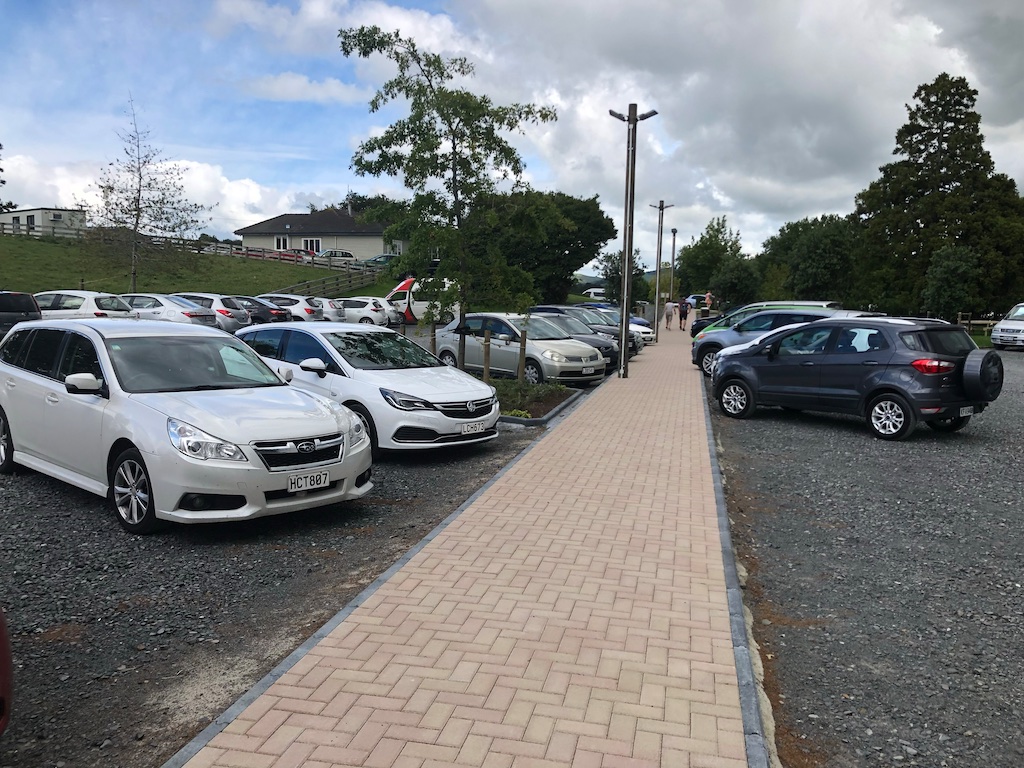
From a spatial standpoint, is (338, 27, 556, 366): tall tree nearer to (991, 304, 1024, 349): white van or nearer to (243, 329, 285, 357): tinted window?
(243, 329, 285, 357): tinted window

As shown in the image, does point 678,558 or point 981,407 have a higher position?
point 981,407

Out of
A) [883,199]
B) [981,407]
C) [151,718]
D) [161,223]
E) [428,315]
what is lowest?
[151,718]

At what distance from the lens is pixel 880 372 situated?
430 inches

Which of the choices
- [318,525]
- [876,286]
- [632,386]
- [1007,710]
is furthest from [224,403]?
[876,286]

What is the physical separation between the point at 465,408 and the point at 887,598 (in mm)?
5072

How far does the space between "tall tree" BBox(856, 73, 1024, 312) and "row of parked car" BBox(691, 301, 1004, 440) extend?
A: 33663 millimetres

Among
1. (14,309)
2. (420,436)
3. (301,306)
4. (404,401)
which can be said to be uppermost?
(301,306)

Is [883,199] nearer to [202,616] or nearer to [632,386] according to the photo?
[632,386]

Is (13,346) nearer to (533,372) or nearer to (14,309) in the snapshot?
(533,372)

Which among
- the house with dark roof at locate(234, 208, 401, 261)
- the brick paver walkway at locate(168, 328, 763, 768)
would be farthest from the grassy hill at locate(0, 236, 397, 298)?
the brick paver walkway at locate(168, 328, 763, 768)

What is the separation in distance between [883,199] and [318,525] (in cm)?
4707

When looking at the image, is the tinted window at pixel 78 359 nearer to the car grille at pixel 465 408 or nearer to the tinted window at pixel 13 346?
the tinted window at pixel 13 346

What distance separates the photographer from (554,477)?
27.1ft

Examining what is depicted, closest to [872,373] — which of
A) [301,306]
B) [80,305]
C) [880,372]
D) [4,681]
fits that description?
[880,372]
